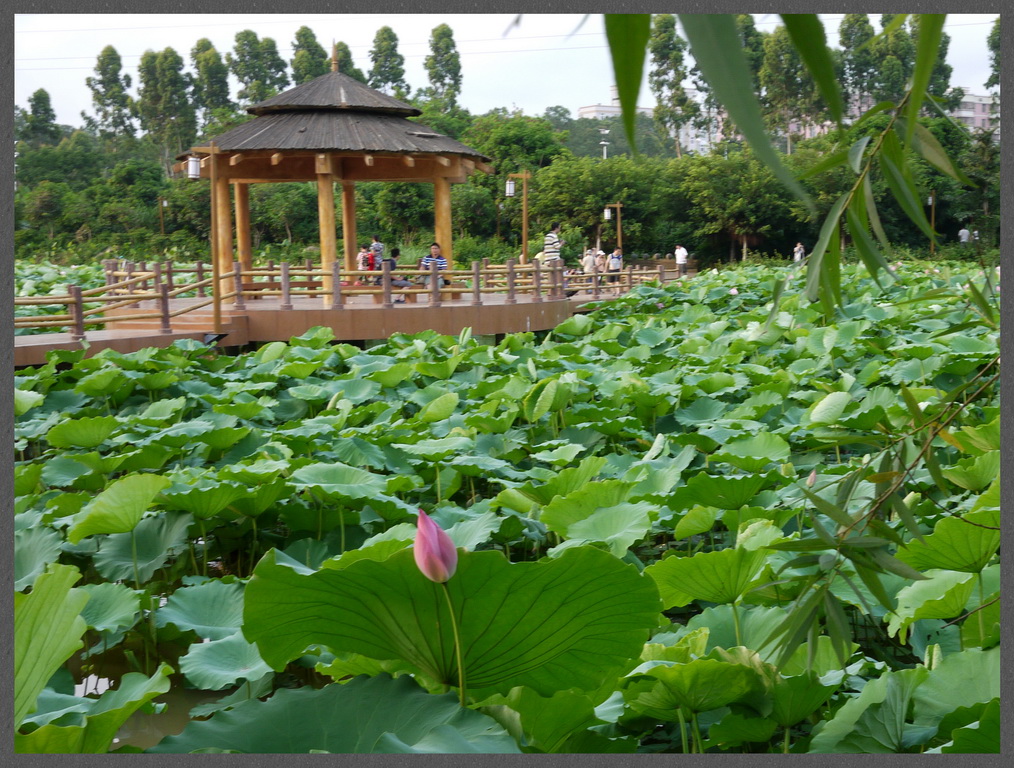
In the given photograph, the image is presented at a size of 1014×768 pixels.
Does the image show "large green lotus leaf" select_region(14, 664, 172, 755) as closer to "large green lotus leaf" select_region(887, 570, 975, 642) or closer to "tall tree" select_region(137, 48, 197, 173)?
"large green lotus leaf" select_region(887, 570, 975, 642)

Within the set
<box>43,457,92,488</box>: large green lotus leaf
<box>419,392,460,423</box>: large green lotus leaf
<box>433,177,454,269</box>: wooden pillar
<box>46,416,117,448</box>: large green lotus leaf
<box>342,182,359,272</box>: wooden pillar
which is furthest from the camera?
<box>342,182,359,272</box>: wooden pillar

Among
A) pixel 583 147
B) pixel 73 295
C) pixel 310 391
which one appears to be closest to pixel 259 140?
pixel 73 295

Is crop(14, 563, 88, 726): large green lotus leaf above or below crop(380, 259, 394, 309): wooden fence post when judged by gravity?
below

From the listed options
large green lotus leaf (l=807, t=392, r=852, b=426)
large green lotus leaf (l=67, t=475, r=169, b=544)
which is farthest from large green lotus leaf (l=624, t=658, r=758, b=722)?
large green lotus leaf (l=807, t=392, r=852, b=426)

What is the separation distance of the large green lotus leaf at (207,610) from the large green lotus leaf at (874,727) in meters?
1.08

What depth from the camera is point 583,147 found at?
35156 millimetres

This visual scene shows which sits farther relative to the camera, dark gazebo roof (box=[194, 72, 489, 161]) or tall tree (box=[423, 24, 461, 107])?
tall tree (box=[423, 24, 461, 107])

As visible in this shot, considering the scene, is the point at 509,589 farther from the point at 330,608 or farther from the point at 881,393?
the point at 881,393

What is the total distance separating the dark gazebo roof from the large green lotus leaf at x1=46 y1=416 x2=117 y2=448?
5.24m

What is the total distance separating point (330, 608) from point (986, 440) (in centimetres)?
165

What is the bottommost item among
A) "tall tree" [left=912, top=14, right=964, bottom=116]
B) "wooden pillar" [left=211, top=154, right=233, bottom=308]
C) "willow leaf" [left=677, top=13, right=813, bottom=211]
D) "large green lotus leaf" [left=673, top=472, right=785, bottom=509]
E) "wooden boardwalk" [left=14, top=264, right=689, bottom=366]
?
"large green lotus leaf" [left=673, top=472, right=785, bottom=509]

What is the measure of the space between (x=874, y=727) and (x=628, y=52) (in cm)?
104

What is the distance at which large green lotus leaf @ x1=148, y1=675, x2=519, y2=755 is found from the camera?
2.96 ft

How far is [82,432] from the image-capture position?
3.04 meters
